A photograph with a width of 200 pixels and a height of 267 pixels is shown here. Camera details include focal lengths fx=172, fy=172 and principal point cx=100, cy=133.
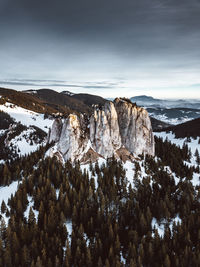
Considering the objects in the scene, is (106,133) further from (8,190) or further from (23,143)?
(23,143)

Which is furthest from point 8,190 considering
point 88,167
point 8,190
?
point 88,167

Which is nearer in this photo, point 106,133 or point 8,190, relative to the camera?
point 8,190

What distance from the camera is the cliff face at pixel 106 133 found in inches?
2576

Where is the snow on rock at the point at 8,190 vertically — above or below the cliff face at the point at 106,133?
below

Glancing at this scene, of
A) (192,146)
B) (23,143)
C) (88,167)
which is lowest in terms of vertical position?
(23,143)

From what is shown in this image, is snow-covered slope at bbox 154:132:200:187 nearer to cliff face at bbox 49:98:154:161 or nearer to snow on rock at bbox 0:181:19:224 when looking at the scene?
cliff face at bbox 49:98:154:161

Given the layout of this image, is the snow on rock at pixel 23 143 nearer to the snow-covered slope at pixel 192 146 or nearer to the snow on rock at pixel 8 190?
the snow on rock at pixel 8 190

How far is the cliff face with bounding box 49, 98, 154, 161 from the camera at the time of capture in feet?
215

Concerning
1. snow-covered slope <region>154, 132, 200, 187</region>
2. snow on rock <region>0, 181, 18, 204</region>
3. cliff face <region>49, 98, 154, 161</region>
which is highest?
cliff face <region>49, 98, 154, 161</region>

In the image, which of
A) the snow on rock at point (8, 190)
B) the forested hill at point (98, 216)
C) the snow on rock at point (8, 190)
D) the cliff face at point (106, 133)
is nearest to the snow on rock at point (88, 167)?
the forested hill at point (98, 216)

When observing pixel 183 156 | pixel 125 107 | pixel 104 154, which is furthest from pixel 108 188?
pixel 183 156

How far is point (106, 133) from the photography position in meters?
69.0

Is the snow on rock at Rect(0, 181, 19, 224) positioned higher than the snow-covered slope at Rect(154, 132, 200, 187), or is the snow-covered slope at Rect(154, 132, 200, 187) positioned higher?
the snow-covered slope at Rect(154, 132, 200, 187)

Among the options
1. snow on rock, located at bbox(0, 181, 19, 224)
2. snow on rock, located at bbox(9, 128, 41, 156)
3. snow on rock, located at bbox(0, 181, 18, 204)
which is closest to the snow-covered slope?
snow on rock, located at bbox(0, 181, 19, 224)
